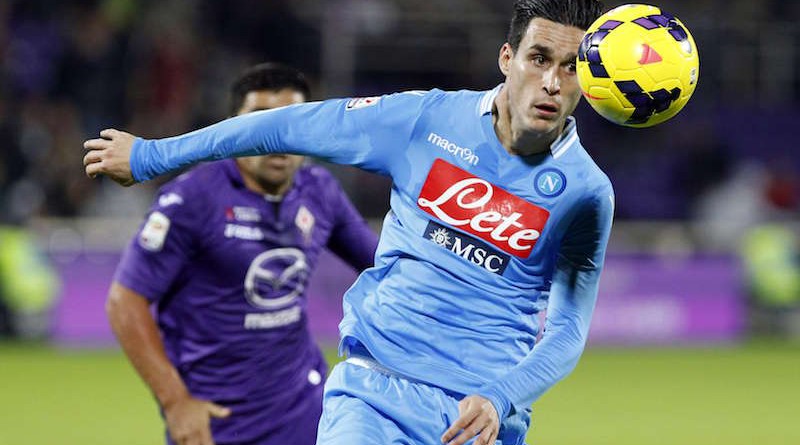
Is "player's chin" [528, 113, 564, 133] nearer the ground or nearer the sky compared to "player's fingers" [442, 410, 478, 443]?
nearer the sky

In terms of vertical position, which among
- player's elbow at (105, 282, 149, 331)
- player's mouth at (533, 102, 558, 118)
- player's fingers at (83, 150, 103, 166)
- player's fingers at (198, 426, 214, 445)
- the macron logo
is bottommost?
player's fingers at (198, 426, 214, 445)

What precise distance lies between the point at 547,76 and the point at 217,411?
2.20m

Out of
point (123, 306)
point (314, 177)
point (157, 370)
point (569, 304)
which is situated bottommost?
point (157, 370)

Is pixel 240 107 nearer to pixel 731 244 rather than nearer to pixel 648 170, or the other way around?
pixel 731 244

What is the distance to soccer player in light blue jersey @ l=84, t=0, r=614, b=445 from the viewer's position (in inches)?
164

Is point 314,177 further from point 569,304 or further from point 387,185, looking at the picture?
point 387,185

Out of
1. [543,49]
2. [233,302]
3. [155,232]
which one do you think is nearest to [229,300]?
[233,302]

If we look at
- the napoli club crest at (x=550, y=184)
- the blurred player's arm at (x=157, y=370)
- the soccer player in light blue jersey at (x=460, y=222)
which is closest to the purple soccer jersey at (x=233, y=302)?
the blurred player's arm at (x=157, y=370)

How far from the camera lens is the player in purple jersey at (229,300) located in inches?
217

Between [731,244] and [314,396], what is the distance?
35.9ft

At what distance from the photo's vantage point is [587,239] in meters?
4.30

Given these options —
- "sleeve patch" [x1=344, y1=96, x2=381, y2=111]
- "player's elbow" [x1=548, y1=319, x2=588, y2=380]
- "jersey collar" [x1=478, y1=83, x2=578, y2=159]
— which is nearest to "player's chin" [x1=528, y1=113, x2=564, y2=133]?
"jersey collar" [x1=478, y1=83, x2=578, y2=159]

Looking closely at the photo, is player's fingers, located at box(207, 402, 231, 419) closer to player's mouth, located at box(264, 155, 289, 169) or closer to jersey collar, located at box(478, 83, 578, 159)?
player's mouth, located at box(264, 155, 289, 169)

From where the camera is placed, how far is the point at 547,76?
4180 mm
